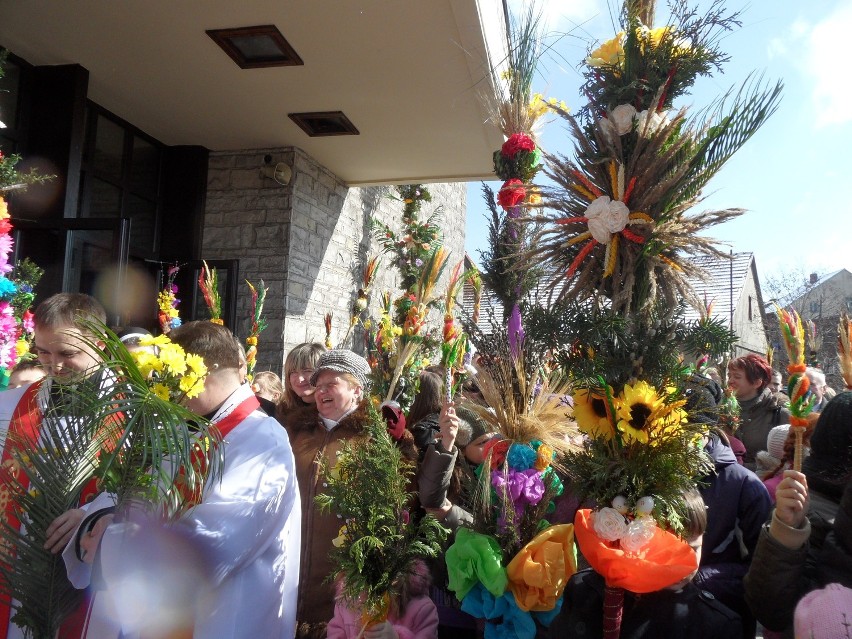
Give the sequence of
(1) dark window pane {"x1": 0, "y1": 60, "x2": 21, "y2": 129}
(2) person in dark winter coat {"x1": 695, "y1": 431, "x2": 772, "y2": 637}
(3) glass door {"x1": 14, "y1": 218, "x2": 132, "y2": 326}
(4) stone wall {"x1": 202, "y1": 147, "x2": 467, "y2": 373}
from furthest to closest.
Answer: (4) stone wall {"x1": 202, "y1": 147, "x2": 467, "y2": 373}
(1) dark window pane {"x1": 0, "y1": 60, "x2": 21, "y2": 129}
(3) glass door {"x1": 14, "y1": 218, "x2": 132, "y2": 326}
(2) person in dark winter coat {"x1": 695, "y1": 431, "x2": 772, "y2": 637}

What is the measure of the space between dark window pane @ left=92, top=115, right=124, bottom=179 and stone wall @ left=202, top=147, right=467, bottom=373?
98 centimetres

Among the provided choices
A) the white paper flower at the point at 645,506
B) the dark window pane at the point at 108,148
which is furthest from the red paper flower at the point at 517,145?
the dark window pane at the point at 108,148

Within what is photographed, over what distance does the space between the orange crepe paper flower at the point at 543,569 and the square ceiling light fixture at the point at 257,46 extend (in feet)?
13.3

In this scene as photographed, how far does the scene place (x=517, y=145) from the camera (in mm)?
3111

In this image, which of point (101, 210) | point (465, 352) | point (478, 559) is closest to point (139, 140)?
point (101, 210)

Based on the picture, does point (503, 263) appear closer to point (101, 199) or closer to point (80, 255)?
point (80, 255)

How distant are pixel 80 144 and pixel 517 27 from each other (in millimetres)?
4060

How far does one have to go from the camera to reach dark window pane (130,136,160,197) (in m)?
6.70

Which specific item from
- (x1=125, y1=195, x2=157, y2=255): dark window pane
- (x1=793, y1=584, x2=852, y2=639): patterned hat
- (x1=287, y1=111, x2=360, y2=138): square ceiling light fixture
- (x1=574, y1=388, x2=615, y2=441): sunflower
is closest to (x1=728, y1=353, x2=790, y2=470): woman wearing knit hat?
(x1=574, y1=388, x2=615, y2=441): sunflower

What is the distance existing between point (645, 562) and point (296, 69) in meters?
4.76

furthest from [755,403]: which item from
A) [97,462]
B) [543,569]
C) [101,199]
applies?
[101,199]

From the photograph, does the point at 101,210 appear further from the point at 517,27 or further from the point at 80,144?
the point at 517,27

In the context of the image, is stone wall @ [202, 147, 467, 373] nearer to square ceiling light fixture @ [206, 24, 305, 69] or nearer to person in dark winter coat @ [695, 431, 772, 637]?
square ceiling light fixture @ [206, 24, 305, 69]

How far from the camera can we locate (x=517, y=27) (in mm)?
2988
